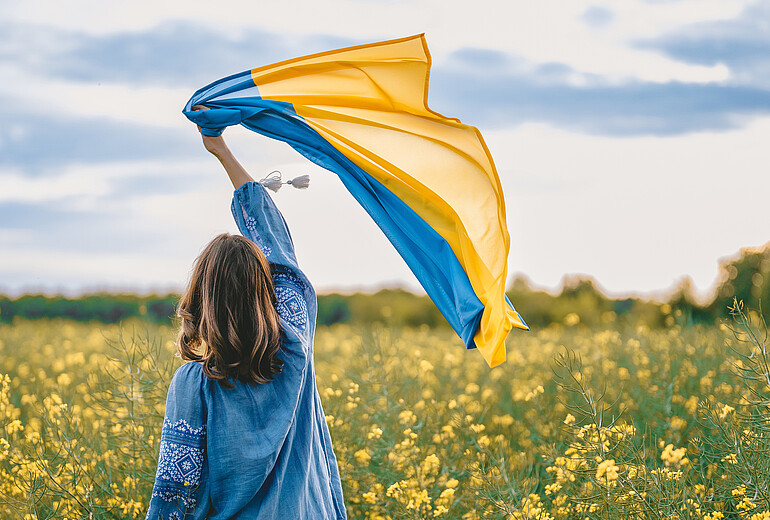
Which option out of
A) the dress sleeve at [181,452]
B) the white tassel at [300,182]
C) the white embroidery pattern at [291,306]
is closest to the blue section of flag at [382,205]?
the white tassel at [300,182]

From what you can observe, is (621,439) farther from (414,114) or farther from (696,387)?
(696,387)

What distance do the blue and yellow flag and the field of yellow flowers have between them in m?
0.67

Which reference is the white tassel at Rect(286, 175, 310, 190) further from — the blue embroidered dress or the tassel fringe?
the blue embroidered dress

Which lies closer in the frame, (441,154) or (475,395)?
(441,154)

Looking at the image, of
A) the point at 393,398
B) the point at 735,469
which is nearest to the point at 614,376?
the point at 393,398

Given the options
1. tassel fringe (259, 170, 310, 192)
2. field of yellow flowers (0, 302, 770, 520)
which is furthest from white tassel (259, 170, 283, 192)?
field of yellow flowers (0, 302, 770, 520)

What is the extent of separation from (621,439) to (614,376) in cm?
319

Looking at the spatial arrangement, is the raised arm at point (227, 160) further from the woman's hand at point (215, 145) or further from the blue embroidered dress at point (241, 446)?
the blue embroidered dress at point (241, 446)

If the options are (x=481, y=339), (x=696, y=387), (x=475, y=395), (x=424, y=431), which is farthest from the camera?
(x=475, y=395)

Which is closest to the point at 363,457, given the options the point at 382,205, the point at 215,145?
the point at 382,205

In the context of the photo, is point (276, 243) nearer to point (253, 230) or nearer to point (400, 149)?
point (253, 230)

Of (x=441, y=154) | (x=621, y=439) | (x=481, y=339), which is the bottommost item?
(x=621, y=439)

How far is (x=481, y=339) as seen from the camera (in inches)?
123

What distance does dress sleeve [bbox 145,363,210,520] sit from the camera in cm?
222
